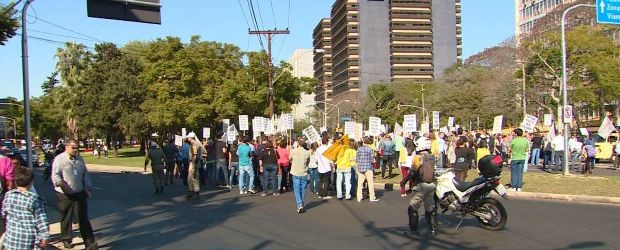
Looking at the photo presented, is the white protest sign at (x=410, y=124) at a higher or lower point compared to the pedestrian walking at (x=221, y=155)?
higher

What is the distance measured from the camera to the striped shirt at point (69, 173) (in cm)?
861

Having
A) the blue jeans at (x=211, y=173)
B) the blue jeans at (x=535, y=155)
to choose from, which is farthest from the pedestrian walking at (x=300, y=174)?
the blue jeans at (x=535, y=155)

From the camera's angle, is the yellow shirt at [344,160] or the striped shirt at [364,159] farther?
the yellow shirt at [344,160]

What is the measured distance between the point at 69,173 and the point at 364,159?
26.1 feet

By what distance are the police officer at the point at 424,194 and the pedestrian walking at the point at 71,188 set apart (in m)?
5.08

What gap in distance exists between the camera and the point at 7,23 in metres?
16.1

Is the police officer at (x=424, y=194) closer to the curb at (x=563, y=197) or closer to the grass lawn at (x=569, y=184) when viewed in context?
the curb at (x=563, y=197)

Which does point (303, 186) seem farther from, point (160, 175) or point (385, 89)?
point (385, 89)

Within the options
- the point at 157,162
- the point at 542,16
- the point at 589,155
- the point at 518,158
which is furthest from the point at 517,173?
the point at 542,16

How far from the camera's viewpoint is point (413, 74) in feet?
486

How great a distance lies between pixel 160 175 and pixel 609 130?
A: 19.2m

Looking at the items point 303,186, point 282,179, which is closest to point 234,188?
point 282,179

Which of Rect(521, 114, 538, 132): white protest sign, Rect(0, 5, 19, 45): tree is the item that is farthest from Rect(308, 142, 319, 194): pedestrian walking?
Rect(521, 114, 538, 132): white protest sign

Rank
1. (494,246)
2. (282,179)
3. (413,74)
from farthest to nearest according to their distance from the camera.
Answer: (413,74) < (282,179) < (494,246)
